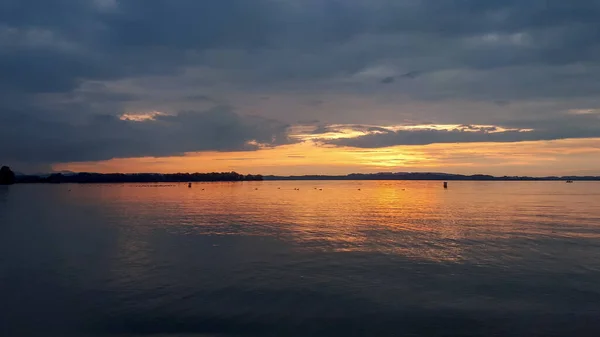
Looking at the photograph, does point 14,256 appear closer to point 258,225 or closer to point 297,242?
point 297,242

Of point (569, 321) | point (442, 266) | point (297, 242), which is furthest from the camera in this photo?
point (297, 242)

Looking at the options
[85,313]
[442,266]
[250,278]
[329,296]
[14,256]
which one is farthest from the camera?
[14,256]

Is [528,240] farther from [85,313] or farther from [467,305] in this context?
[85,313]

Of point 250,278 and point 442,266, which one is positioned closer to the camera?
point 250,278

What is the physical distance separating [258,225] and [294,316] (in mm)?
24444

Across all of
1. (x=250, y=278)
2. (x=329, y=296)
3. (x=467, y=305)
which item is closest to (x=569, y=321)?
(x=467, y=305)

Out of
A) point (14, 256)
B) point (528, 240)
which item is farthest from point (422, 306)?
point (14, 256)

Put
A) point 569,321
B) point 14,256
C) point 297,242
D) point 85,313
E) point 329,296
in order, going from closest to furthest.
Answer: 1. point 569,321
2. point 85,313
3. point 329,296
4. point 14,256
5. point 297,242

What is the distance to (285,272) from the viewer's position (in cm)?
2072

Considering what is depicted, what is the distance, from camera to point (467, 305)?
15852mm

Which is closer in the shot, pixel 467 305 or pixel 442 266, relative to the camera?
pixel 467 305

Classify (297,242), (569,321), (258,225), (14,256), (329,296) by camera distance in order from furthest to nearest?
(258,225) → (297,242) → (14,256) → (329,296) → (569,321)

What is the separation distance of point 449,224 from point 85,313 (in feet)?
101

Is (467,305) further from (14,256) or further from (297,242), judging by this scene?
(14,256)
